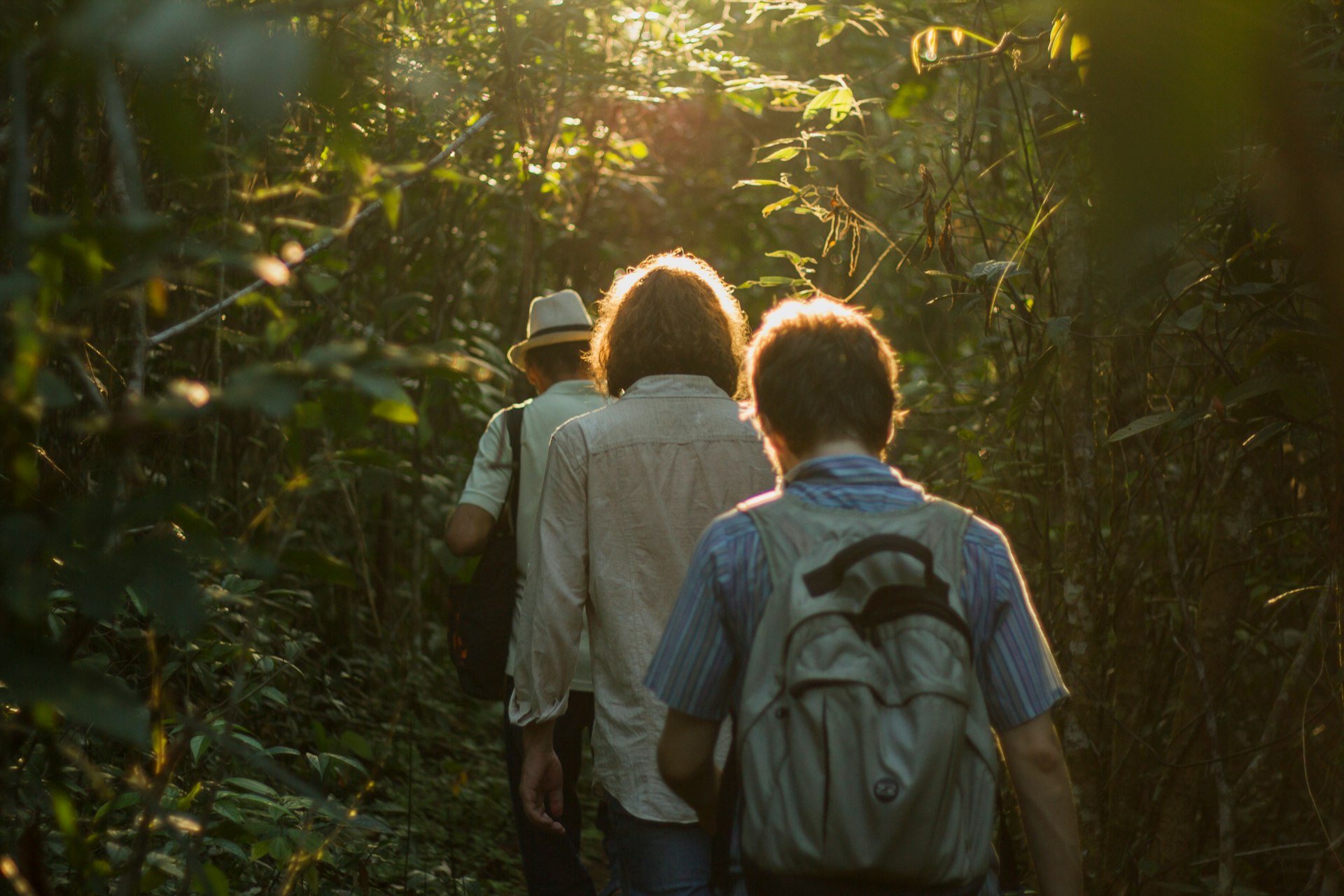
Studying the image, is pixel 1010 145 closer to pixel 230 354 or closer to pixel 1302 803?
pixel 1302 803

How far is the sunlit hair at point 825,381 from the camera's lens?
1768mm

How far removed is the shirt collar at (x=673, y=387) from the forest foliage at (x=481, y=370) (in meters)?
0.69

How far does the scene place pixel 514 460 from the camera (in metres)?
3.52

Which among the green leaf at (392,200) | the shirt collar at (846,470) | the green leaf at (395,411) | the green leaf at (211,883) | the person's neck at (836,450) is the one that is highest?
the green leaf at (392,200)

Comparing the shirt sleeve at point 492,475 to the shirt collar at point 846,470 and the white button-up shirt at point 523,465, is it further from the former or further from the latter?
the shirt collar at point 846,470

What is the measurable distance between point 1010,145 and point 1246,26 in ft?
14.9

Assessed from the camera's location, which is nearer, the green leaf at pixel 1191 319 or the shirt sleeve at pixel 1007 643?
the shirt sleeve at pixel 1007 643

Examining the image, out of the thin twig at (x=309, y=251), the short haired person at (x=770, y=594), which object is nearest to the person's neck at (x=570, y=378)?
the thin twig at (x=309, y=251)

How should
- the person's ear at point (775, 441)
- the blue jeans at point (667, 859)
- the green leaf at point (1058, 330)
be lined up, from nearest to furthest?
the person's ear at point (775, 441)
the blue jeans at point (667, 859)
the green leaf at point (1058, 330)

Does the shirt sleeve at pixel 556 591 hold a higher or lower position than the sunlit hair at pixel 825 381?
lower

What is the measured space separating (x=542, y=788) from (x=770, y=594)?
1335 millimetres

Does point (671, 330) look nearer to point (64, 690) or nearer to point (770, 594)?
point (770, 594)

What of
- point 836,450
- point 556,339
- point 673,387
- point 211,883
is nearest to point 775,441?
point 836,450

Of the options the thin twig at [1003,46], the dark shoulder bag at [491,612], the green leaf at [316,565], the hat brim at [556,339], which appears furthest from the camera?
the hat brim at [556,339]
